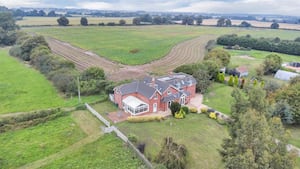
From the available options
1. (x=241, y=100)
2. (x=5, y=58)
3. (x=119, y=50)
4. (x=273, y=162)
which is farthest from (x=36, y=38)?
(x=273, y=162)

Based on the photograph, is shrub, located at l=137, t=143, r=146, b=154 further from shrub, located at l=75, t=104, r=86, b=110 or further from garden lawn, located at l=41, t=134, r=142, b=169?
shrub, located at l=75, t=104, r=86, b=110

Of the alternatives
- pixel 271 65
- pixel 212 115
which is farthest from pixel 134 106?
pixel 271 65

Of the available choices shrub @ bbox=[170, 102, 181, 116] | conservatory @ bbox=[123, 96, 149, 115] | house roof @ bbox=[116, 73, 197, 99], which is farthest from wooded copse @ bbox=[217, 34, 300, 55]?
conservatory @ bbox=[123, 96, 149, 115]

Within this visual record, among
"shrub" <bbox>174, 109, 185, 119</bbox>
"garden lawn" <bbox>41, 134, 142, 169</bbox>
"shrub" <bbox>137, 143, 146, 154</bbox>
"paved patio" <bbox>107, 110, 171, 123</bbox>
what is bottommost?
"garden lawn" <bbox>41, 134, 142, 169</bbox>

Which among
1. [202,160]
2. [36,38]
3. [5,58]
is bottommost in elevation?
[202,160]

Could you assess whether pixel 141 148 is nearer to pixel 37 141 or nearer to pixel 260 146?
pixel 37 141

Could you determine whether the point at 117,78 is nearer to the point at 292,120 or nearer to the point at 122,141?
the point at 122,141

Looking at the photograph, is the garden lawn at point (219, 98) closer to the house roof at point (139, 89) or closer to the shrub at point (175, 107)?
the shrub at point (175, 107)
